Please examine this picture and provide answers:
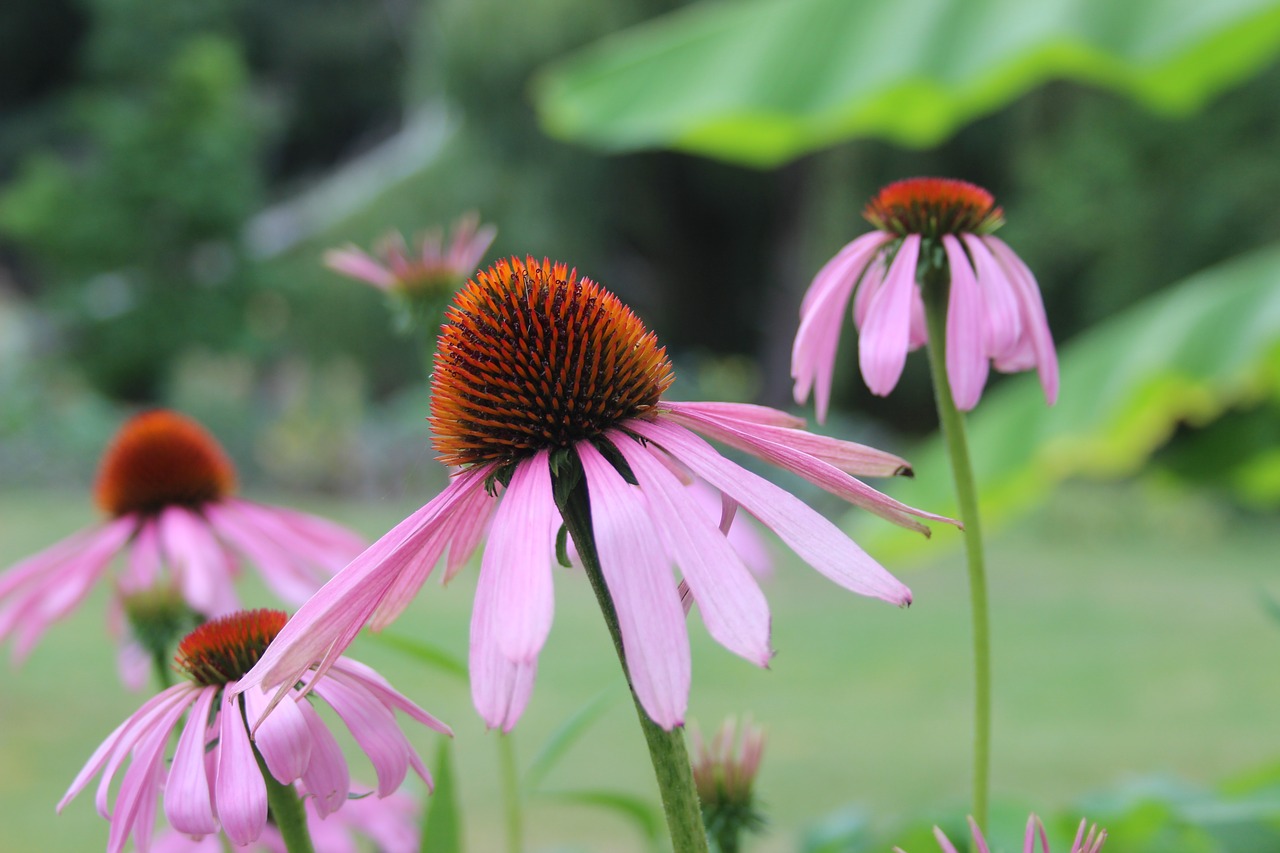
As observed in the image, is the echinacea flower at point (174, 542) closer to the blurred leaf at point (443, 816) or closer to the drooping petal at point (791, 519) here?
the blurred leaf at point (443, 816)

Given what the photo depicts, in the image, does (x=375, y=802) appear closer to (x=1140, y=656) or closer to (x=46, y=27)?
(x=1140, y=656)

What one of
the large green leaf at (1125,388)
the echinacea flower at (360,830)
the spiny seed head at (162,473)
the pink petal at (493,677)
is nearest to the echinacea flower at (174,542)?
the spiny seed head at (162,473)

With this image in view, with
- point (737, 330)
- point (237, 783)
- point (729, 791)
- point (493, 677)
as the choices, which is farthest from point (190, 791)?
point (737, 330)

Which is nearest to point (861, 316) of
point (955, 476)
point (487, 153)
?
point (955, 476)

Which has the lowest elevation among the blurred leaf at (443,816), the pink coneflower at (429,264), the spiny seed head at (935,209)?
the blurred leaf at (443,816)

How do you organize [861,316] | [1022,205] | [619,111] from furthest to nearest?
[1022,205] → [619,111] → [861,316]

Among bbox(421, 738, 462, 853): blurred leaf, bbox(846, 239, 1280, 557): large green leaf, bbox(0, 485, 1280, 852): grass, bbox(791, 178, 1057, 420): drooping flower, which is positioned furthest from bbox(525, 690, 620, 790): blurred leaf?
bbox(0, 485, 1280, 852): grass
